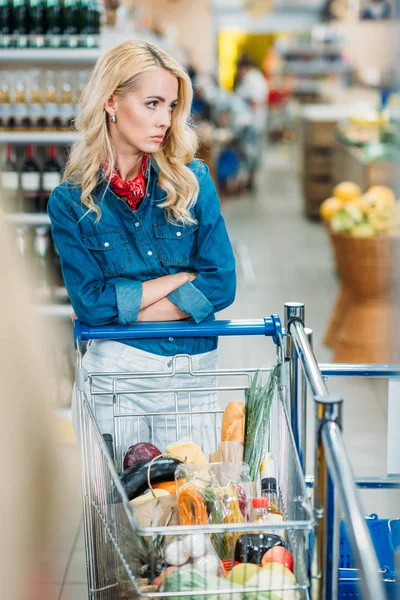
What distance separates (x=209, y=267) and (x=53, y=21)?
2594 millimetres

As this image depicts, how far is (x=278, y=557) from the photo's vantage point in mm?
1542

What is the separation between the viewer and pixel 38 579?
2990 mm

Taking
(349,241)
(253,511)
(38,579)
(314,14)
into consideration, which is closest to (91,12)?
(349,241)

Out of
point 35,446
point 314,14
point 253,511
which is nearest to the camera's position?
point 253,511

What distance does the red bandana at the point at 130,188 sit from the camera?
224 centimetres

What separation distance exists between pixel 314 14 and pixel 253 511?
27176 mm

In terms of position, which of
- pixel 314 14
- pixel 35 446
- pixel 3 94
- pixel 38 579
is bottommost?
pixel 38 579

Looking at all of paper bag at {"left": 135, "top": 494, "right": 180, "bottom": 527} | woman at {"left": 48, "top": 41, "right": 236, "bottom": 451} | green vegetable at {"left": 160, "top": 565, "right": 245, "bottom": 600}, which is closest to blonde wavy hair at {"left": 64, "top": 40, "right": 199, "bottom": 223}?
woman at {"left": 48, "top": 41, "right": 236, "bottom": 451}

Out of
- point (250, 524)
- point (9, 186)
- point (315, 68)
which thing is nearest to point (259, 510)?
point (250, 524)

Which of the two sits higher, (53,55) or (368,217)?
(53,55)

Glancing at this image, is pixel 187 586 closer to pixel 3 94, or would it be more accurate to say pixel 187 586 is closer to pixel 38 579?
pixel 38 579

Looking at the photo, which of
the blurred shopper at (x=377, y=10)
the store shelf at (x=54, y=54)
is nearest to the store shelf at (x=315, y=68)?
the blurred shopper at (x=377, y=10)

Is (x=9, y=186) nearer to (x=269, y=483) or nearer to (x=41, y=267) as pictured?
(x=41, y=267)

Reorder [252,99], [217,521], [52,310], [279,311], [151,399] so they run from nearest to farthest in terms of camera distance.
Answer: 1. [217,521]
2. [151,399]
3. [52,310]
4. [279,311]
5. [252,99]
